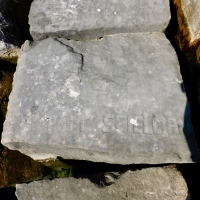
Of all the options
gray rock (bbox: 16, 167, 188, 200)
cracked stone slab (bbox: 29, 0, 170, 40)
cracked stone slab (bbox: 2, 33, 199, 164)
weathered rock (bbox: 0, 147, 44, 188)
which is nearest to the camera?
cracked stone slab (bbox: 2, 33, 199, 164)

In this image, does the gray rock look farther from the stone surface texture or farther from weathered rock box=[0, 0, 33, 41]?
weathered rock box=[0, 0, 33, 41]

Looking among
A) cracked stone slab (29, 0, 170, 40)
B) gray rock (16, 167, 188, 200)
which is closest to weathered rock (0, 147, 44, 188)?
gray rock (16, 167, 188, 200)

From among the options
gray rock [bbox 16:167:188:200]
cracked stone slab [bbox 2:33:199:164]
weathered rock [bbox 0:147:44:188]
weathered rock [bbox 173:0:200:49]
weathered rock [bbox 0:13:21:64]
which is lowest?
gray rock [bbox 16:167:188:200]

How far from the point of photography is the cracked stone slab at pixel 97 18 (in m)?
1.79

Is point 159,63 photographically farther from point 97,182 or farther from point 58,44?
point 97,182

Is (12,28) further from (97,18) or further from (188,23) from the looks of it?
(188,23)

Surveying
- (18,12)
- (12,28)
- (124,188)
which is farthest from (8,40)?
(124,188)

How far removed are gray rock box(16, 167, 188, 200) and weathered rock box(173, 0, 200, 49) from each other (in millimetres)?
944

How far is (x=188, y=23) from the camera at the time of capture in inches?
79.8

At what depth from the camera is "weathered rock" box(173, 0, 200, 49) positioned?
1938 mm

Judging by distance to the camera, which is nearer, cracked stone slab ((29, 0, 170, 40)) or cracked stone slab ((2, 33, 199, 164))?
cracked stone slab ((2, 33, 199, 164))

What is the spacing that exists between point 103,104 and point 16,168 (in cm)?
88

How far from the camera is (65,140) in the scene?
1.51m

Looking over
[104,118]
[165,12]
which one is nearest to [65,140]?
[104,118]
